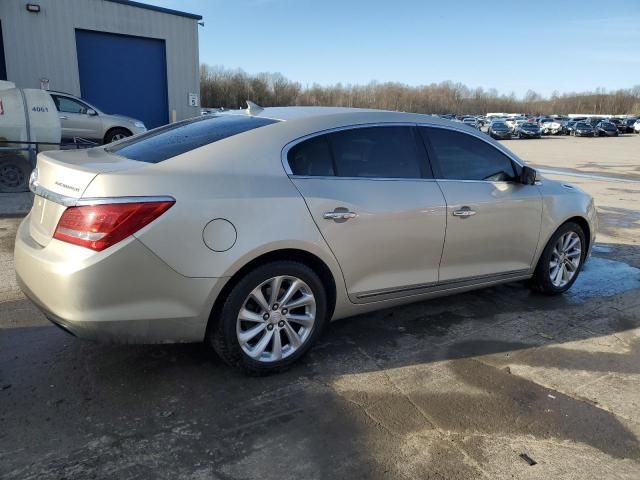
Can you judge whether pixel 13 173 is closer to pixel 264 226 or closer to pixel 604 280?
pixel 264 226

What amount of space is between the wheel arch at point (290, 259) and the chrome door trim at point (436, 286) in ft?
0.69

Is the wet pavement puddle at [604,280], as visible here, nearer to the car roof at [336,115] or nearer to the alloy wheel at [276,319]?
the car roof at [336,115]

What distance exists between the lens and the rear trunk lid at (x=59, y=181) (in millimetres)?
2801

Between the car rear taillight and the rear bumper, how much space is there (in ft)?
0.15

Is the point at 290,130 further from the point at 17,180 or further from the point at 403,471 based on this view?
the point at 17,180

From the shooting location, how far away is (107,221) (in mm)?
2672

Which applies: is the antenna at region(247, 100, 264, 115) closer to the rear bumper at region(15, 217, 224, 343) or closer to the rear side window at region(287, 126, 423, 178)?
the rear side window at region(287, 126, 423, 178)

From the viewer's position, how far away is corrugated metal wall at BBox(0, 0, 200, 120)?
50.4 feet

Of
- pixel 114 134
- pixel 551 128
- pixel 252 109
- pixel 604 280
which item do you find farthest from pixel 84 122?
pixel 551 128

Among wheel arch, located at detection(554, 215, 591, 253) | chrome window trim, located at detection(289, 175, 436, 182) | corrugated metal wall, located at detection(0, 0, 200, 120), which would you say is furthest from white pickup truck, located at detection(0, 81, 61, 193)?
wheel arch, located at detection(554, 215, 591, 253)

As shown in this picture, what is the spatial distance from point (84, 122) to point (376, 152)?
39.9ft

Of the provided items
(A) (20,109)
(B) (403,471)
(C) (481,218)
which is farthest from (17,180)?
(B) (403,471)

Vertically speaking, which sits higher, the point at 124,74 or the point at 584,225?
the point at 124,74

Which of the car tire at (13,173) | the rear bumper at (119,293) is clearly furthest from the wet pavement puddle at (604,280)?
the car tire at (13,173)
